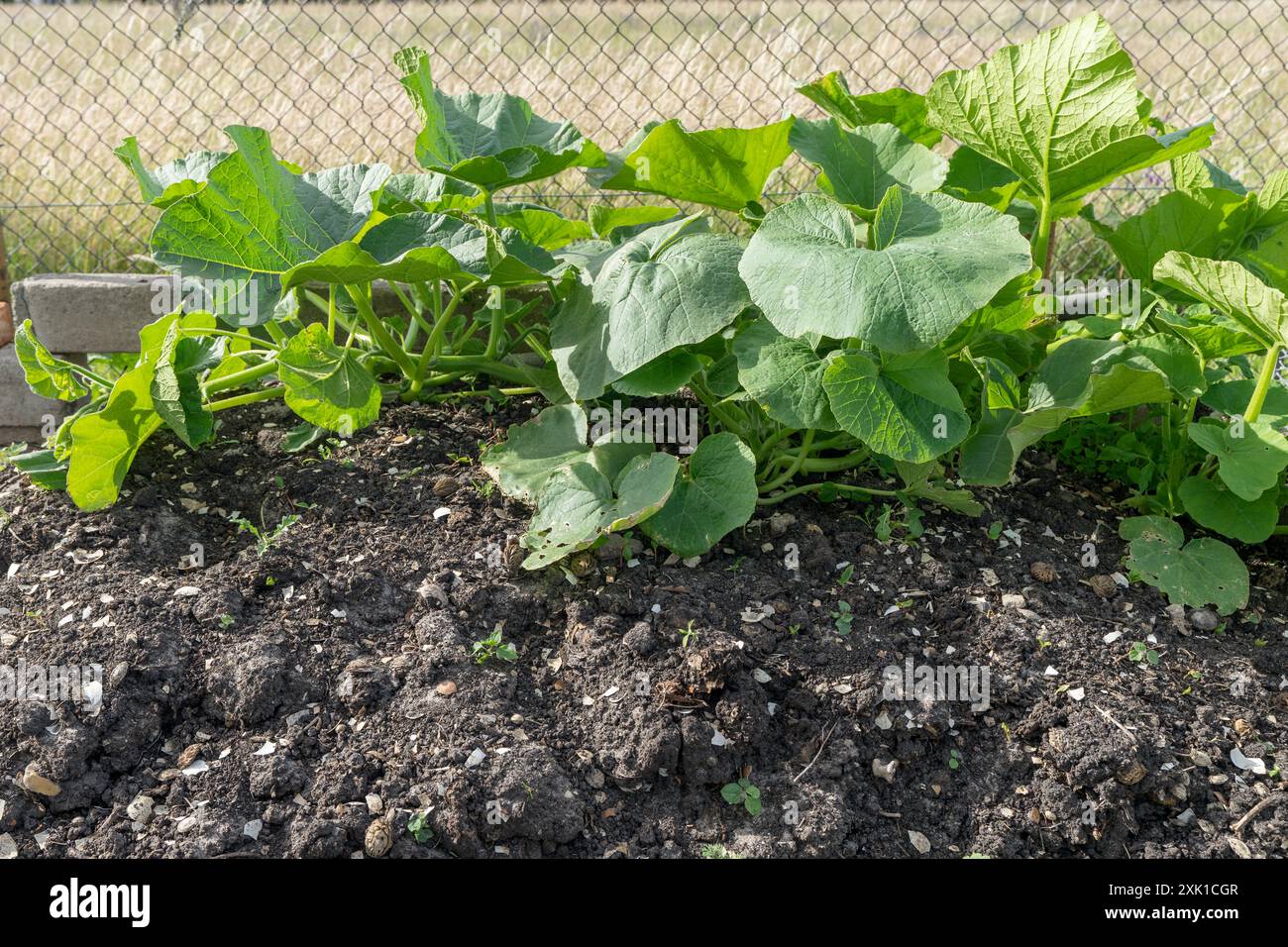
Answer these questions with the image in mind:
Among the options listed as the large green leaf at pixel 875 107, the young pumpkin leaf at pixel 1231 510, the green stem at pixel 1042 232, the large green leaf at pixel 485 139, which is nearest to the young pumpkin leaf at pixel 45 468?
the large green leaf at pixel 485 139

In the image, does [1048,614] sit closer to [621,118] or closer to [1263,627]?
[1263,627]

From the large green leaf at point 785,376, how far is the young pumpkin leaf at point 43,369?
5.13 feet

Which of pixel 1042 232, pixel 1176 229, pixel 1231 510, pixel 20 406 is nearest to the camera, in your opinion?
pixel 1231 510

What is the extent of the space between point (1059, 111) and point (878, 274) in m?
0.67

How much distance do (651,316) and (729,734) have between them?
762 mm

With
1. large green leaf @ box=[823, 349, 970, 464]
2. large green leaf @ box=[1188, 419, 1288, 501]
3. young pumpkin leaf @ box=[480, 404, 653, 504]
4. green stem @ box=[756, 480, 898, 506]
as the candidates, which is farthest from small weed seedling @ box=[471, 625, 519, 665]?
large green leaf @ box=[1188, 419, 1288, 501]

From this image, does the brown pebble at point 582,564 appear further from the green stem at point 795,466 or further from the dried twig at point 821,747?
the dried twig at point 821,747

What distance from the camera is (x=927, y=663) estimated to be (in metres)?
2.00

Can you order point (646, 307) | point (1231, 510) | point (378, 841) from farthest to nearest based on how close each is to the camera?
point (1231, 510)
point (646, 307)
point (378, 841)

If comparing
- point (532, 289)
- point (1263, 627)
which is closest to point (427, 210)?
point (532, 289)

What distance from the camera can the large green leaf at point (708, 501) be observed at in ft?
6.85

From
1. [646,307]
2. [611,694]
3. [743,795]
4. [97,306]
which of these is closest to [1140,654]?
[743,795]

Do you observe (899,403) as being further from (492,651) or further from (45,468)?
(45,468)

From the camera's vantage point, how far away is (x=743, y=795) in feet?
5.87
